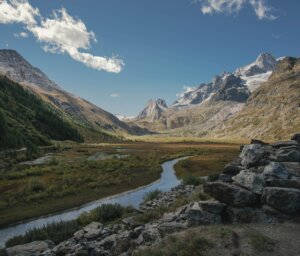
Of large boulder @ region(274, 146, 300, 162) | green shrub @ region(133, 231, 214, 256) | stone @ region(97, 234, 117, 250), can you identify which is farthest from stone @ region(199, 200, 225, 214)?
large boulder @ region(274, 146, 300, 162)

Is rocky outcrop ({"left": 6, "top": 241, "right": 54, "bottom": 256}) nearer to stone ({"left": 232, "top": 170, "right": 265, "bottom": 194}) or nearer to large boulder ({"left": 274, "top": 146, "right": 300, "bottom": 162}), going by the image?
stone ({"left": 232, "top": 170, "right": 265, "bottom": 194})

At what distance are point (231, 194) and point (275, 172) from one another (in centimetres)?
424

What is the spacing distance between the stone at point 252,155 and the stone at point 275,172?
314 centimetres

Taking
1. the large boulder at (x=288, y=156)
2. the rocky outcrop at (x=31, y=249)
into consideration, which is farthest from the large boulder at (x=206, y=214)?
the rocky outcrop at (x=31, y=249)

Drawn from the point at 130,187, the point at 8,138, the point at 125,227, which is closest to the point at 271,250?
the point at 125,227

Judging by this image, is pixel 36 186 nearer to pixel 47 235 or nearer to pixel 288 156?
pixel 47 235

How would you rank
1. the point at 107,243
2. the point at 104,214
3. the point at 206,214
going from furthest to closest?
1. the point at 104,214
2. the point at 107,243
3. the point at 206,214

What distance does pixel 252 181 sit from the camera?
24.7 m

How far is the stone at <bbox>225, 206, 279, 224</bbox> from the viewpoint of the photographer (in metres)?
22.7

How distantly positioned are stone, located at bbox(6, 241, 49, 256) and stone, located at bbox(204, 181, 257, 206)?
1354 centimetres

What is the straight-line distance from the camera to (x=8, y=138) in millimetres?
118562

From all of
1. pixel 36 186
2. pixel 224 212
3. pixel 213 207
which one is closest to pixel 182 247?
pixel 213 207

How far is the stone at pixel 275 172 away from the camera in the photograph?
25234mm

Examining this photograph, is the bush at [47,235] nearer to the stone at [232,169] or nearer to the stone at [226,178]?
the stone at [226,178]
